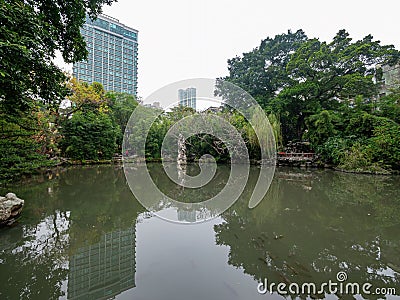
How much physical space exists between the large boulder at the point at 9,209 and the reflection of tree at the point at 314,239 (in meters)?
2.69

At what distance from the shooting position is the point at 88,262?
6.87 ft

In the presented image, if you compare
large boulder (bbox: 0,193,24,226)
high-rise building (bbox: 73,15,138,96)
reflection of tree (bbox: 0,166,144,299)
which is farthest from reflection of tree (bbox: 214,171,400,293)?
high-rise building (bbox: 73,15,138,96)

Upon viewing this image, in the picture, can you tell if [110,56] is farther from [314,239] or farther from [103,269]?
[314,239]

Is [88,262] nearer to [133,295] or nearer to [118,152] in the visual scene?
[133,295]

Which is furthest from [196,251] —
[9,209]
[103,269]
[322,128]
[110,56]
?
[110,56]

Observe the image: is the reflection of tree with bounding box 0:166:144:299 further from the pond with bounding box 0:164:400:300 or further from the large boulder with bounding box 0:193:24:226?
the large boulder with bounding box 0:193:24:226

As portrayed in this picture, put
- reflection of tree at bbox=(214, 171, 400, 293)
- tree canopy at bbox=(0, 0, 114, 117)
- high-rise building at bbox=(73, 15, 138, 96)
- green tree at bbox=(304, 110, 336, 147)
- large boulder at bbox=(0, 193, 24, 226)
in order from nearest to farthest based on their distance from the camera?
reflection of tree at bbox=(214, 171, 400, 293) < tree canopy at bbox=(0, 0, 114, 117) < large boulder at bbox=(0, 193, 24, 226) < green tree at bbox=(304, 110, 336, 147) < high-rise building at bbox=(73, 15, 138, 96)

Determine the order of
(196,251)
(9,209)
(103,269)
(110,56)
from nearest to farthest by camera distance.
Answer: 1. (103,269)
2. (196,251)
3. (9,209)
4. (110,56)

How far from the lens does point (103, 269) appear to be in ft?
6.48

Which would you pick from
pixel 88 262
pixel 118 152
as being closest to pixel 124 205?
pixel 88 262

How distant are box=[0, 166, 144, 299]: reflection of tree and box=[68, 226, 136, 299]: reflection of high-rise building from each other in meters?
0.08

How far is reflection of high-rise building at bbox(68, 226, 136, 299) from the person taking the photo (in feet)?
5.53

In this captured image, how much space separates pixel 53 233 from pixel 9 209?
725 mm

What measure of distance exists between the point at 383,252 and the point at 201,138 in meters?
11.6
